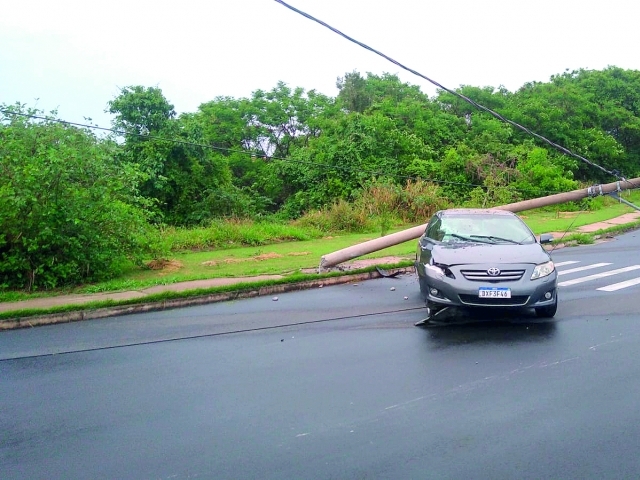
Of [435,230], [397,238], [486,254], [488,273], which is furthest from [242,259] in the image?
[488,273]

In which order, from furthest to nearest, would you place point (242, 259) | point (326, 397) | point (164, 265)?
point (242, 259)
point (164, 265)
point (326, 397)

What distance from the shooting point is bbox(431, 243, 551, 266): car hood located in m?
8.12

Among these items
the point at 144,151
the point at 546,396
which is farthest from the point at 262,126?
the point at 546,396

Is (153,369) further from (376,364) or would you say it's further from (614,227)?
(614,227)

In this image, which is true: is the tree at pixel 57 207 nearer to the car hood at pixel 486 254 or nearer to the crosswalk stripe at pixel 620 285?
the car hood at pixel 486 254

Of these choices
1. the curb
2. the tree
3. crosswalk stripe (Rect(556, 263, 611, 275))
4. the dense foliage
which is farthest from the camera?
crosswalk stripe (Rect(556, 263, 611, 275))

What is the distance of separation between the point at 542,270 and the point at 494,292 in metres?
0.84

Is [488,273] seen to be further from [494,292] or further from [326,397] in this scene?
[326,397]

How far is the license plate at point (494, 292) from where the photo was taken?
25.4ft

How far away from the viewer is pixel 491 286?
25.6 feet

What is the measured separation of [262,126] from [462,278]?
33.6 meters

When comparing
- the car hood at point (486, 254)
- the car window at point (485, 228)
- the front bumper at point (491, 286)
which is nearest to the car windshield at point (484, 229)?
the car window at point (485, 228)

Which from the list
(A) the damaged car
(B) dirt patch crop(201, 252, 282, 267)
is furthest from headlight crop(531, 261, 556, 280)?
(B) dirt patch crop(201, 252, 282, 267)

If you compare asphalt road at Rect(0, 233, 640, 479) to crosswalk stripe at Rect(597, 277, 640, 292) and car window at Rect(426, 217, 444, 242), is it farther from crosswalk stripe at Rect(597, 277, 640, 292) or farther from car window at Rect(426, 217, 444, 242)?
car window at Rect(426, 217, 444, 242)
